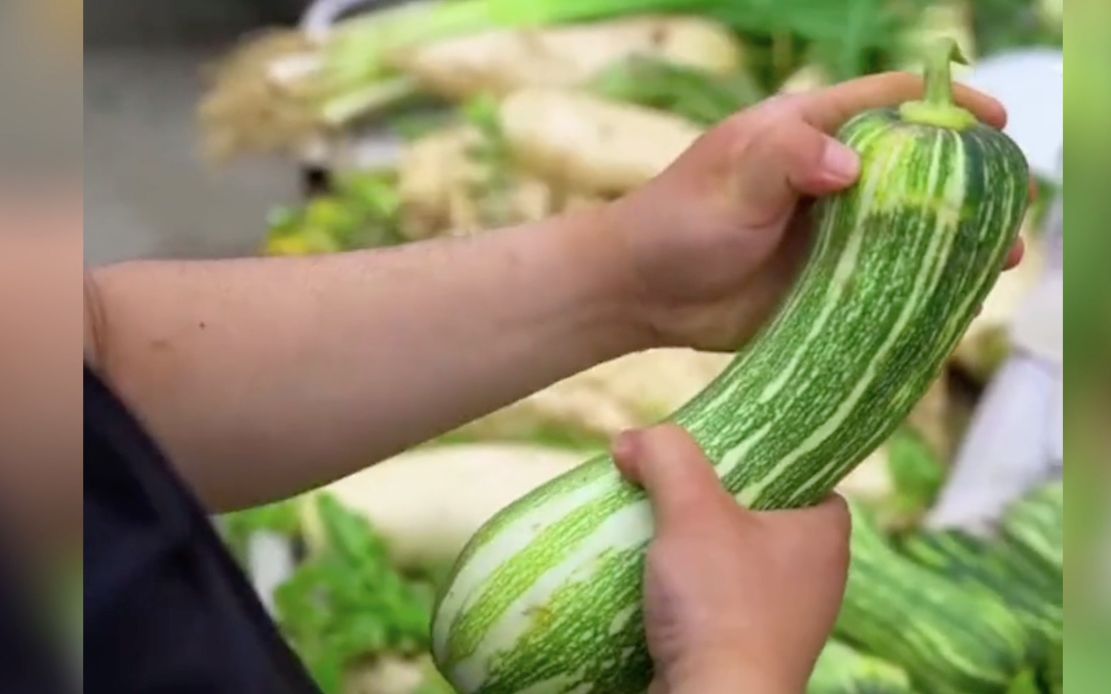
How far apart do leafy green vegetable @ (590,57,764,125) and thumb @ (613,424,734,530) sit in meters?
0.66

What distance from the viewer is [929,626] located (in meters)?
1.03

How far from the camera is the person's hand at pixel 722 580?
1.87 ft

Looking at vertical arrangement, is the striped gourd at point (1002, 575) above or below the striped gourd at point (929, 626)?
above

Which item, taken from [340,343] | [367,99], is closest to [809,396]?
[340,343]

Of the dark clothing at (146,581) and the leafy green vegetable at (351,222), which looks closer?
the dark clothing at (146,581)

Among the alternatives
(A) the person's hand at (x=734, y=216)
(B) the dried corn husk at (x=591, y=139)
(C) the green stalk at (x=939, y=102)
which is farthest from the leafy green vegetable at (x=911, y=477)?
(C) the green stalk at (x=939, y=102)

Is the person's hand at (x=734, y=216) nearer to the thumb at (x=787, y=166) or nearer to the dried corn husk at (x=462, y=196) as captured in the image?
the thumb at (x=787, y=166)

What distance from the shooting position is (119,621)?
0.51m

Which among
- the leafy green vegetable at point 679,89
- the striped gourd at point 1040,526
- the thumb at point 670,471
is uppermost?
the thumb at point 670,471

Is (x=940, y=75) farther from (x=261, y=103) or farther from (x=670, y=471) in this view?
(x=261, y=103)

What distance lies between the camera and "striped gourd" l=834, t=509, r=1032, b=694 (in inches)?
39.6

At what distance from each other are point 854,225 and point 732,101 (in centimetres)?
Answer: 63

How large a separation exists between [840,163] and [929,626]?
19.6 inches

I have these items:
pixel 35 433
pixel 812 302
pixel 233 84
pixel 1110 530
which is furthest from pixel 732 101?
pixel 35 433
